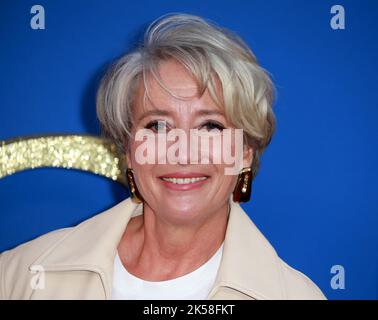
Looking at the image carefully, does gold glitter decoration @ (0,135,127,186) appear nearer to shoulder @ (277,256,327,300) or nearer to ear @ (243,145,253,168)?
ear @ (243,145,253,168)

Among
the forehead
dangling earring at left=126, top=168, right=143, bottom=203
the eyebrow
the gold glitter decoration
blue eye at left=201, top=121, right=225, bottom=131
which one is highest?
the forehead

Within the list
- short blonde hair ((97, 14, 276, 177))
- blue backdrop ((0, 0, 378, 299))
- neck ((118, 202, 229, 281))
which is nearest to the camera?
short blonde hair ((97, 14, 276, 177))

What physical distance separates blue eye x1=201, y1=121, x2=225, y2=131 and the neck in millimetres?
227

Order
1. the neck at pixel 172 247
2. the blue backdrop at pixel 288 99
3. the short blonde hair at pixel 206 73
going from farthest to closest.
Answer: the blue backdrop at pixel 288 99 → the neck at pixel 172 247 → the short blonde hair at pixel 206 73

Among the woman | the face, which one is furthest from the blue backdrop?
the face

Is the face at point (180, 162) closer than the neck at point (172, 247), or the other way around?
the face at point (180, 162)

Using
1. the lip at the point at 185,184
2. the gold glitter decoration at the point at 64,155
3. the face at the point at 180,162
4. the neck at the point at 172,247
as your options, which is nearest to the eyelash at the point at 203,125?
the face at the point at 180,162

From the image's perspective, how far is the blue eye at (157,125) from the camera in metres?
1.08

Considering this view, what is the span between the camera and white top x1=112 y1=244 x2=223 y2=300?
3.60ft

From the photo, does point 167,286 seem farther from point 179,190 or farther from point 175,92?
point 175,92

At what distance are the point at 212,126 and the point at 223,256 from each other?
32 cm

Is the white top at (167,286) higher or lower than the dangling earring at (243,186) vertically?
lower

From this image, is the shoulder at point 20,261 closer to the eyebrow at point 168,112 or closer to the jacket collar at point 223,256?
the jacket collar at point 223,256

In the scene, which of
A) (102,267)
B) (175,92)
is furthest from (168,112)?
(102,267)
